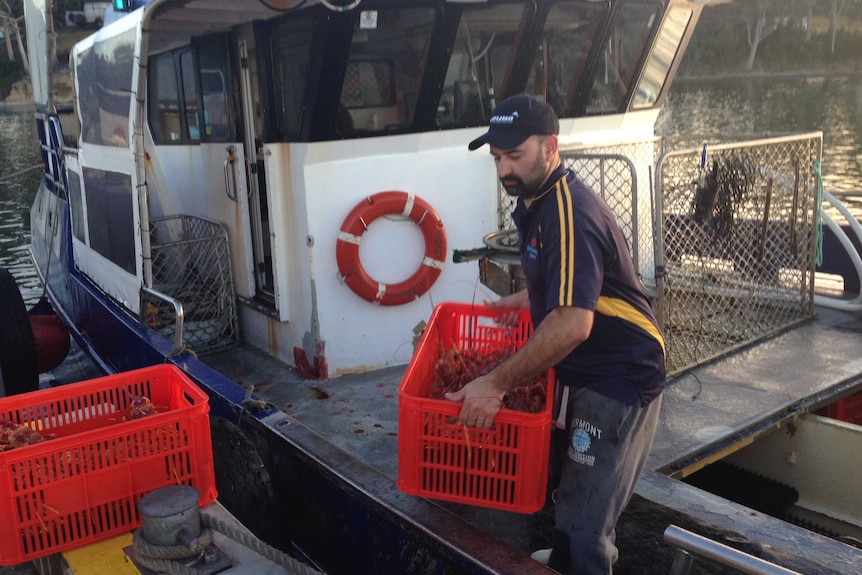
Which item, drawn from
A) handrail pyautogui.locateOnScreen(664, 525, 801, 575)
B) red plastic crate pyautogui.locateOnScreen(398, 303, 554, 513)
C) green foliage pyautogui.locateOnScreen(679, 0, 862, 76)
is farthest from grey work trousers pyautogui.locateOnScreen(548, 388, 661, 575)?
green foliage pyautogui.locateOnScreen(679, 0, 862, 76)

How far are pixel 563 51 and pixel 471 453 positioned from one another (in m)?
3.56

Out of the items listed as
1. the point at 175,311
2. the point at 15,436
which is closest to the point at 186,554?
the point at 15,436

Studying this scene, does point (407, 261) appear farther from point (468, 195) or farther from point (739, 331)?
point (739, 331)

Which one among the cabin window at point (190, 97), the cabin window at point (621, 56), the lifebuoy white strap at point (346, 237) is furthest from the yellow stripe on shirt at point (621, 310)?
the cabin window at point (190, 97)

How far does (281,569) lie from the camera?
2.84 m

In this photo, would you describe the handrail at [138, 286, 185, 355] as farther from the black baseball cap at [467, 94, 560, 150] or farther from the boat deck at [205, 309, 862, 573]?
the black baseball cap at [467, 94, 560, 150]

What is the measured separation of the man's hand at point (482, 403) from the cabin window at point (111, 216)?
333cm

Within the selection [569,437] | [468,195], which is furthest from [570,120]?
[569,437]

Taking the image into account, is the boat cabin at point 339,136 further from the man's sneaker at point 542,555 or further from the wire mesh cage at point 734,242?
the man's sneaker at point 542,555

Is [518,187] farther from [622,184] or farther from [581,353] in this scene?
[622,184]

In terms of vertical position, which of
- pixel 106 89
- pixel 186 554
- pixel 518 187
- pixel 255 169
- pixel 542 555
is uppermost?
pixel 106 89

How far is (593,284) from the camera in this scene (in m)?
2.41

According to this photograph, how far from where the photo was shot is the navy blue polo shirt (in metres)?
2.45

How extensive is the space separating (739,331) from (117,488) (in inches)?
174
